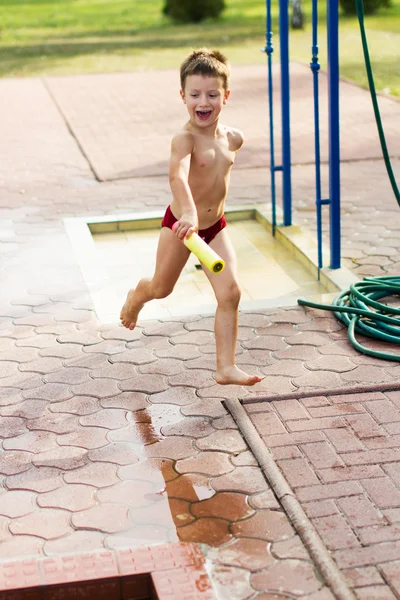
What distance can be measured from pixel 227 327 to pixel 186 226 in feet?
2.29

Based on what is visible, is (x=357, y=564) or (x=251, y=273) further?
(x=251, y=273)

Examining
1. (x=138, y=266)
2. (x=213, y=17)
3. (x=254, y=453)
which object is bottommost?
(x=213, y=17)

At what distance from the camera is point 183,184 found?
13.5 ft

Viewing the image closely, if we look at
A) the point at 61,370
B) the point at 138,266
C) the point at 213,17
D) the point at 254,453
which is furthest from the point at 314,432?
the point at 213,17

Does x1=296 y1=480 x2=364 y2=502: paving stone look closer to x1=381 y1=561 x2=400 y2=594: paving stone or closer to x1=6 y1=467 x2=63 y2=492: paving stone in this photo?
x1=381 y1=561 x2=400 y2=594: paving stone

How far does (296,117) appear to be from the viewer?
12070 mm

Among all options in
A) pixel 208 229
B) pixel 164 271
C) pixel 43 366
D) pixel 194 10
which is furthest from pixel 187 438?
pixel 194 10

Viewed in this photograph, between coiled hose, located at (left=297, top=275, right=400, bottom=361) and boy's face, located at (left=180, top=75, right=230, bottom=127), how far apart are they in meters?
1.58

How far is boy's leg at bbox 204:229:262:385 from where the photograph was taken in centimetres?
429

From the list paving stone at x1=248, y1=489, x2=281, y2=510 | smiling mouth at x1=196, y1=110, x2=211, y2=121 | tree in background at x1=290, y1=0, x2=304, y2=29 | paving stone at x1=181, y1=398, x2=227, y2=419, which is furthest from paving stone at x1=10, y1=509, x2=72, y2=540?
tree in background at x1=290, y1=0, x2=304, y2=29

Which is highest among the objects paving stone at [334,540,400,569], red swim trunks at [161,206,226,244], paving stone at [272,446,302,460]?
red swim trunks at [161,206,226,244]

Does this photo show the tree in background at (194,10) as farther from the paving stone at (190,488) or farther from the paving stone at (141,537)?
the paving stone at (141,537)

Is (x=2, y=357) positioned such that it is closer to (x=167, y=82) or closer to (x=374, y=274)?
(x=374, y=274)

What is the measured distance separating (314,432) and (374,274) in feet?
7.73
